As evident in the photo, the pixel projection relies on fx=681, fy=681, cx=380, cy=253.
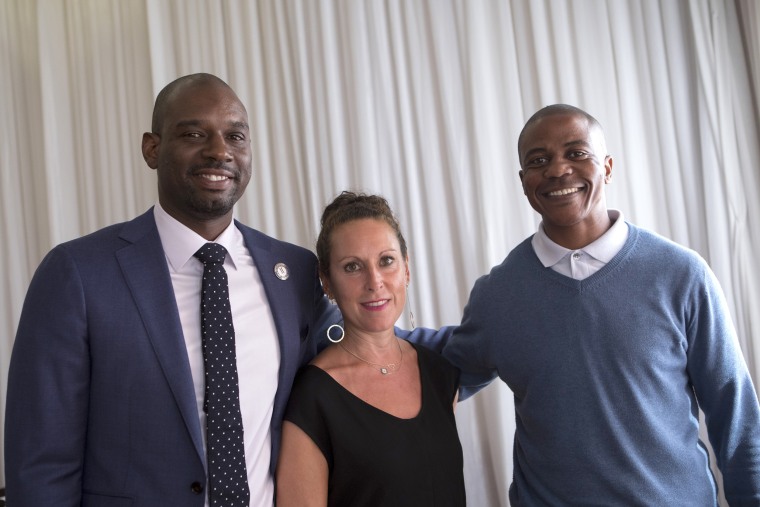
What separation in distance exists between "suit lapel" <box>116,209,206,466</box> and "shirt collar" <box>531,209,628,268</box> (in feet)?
3.20

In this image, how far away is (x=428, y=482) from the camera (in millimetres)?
1683

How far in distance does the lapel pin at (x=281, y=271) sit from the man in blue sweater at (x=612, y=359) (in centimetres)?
62

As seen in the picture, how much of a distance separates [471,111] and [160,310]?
163 centimetres

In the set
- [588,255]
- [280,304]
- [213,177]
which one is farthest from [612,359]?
[213,177]

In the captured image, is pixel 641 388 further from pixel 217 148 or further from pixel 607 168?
pixel 217 148

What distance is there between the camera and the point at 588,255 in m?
1.80

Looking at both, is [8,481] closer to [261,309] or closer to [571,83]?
[261,309]

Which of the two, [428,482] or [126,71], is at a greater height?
[126,71]

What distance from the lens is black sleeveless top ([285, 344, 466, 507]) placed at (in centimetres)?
165

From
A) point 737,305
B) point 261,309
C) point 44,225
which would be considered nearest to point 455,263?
point 737,305

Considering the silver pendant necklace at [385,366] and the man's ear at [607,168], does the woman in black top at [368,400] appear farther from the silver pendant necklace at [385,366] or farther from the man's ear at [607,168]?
the man's ear at [607,168]

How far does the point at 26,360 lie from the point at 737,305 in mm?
2302

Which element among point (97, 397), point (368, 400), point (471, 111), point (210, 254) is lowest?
point (368, 400)

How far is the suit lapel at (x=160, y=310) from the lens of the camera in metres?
1.50
